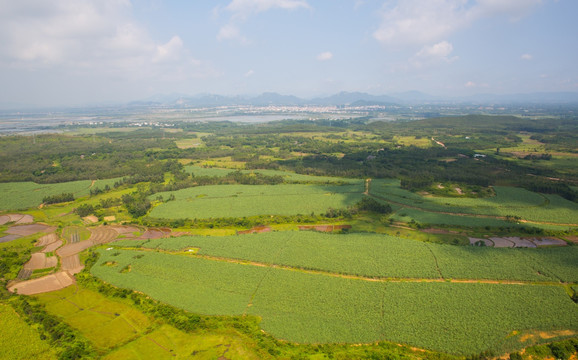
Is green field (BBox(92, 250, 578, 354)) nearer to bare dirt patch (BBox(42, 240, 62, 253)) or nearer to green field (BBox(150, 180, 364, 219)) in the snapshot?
bare dirt patch (BBox(42, 240, 62, 253))

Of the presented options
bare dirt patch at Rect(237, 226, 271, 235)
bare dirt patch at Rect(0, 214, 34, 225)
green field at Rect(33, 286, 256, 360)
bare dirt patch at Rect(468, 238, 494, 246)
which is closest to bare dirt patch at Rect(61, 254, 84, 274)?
green field at Rect(33, 286, 256, 360)

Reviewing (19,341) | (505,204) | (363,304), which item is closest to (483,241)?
(505,204)

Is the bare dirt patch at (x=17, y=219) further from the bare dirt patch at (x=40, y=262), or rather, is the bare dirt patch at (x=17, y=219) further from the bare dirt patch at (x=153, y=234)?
the bare dirt patch at (x=153, y=234)

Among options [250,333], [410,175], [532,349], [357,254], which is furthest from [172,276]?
[410,175]

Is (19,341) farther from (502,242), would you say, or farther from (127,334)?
(502,242)

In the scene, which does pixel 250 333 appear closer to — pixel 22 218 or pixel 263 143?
pixel 22 218
